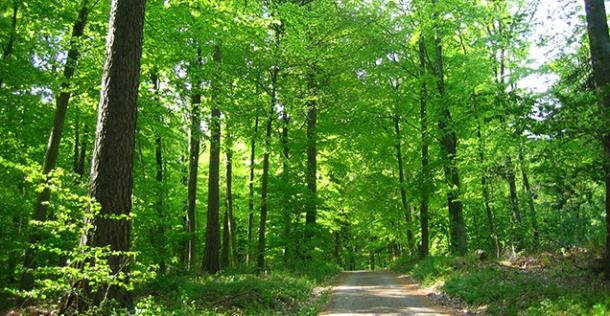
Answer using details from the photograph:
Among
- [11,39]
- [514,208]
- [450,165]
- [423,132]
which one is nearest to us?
[11,39]

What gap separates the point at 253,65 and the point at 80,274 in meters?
12.8

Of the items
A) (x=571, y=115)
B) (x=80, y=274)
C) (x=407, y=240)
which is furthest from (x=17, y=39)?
(x=407, y=240)

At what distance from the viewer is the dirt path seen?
10.9 m

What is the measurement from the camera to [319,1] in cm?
1939

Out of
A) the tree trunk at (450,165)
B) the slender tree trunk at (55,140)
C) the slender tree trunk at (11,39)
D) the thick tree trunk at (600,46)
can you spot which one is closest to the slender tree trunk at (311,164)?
the tree trunk at (450,165)

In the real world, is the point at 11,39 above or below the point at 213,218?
above

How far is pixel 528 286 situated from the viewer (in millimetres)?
10406

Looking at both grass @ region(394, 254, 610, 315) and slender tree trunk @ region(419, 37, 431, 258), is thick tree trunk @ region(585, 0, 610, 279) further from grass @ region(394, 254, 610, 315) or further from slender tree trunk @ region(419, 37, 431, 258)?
slender tree trunk @ region(419, 37, 431, 258)

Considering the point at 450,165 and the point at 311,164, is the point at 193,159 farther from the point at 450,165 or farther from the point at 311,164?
the point at 450,165

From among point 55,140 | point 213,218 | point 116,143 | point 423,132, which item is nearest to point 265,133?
point 213,218

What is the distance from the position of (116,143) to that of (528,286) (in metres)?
9.01

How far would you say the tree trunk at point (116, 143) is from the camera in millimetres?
6328

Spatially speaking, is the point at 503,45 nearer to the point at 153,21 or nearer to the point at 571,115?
the point at 571,115

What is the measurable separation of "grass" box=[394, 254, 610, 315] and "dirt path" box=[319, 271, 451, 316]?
0.91m
